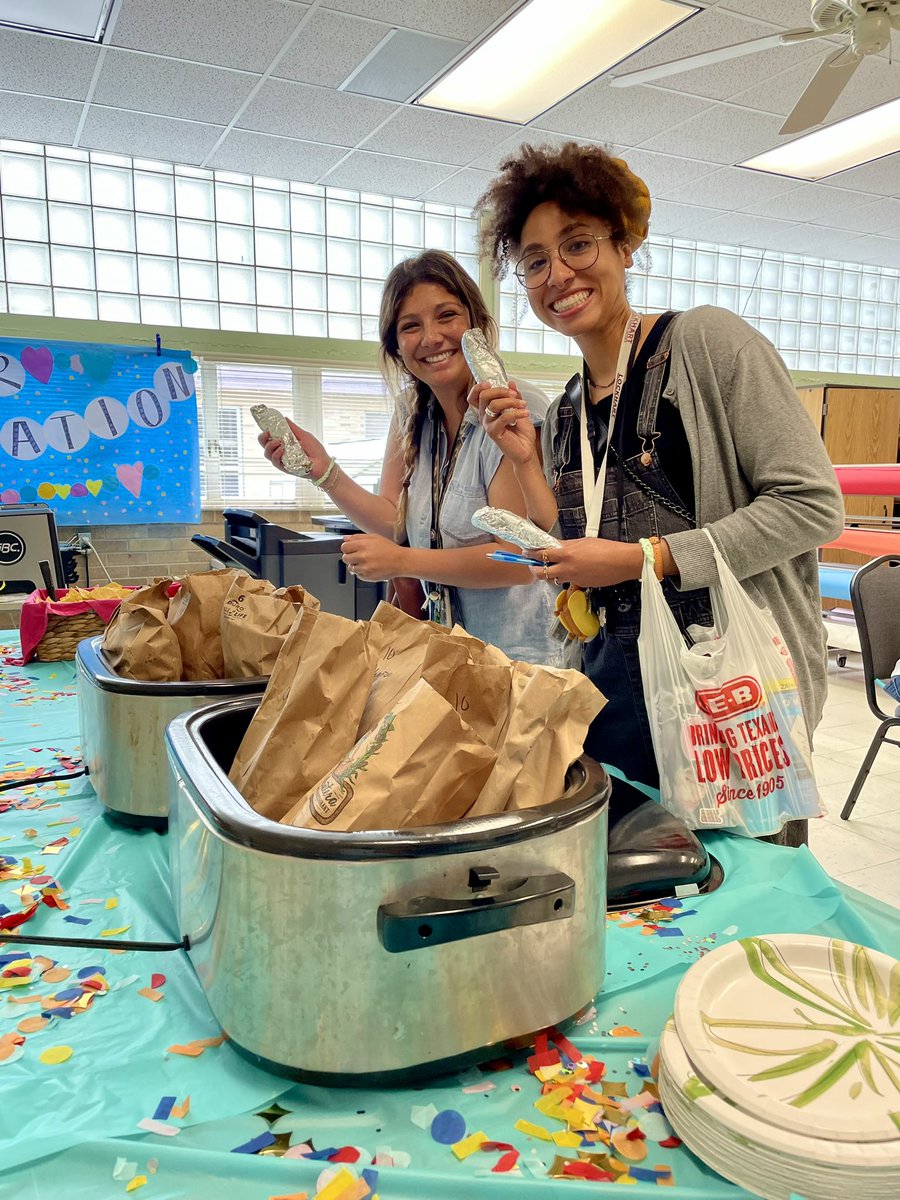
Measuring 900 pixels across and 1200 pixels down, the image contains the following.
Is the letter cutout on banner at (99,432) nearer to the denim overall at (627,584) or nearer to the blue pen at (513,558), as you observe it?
the denim overall at (627,584)

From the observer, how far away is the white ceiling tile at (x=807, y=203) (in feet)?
Result: 16.6

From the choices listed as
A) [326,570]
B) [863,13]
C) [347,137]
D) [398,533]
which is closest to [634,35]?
[863,13]

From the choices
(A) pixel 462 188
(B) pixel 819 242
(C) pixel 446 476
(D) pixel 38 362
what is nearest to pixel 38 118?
(D) pixel 38 362

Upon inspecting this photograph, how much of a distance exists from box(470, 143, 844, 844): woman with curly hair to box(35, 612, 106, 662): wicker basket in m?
1.04

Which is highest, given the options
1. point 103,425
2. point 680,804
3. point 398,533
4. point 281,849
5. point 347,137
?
point 347,137

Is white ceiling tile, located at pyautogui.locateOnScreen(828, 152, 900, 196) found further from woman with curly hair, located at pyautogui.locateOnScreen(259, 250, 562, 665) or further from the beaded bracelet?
the beaded bracelet

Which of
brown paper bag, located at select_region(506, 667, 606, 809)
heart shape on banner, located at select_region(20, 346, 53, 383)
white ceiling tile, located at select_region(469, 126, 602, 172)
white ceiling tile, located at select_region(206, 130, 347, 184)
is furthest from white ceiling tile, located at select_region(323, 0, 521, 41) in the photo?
brown paper bag, located at select_region(506, 667, 606, 809)

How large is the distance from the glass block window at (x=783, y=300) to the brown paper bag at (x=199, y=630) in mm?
5071

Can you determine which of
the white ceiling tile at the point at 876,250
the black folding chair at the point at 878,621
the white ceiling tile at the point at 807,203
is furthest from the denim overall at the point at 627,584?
the white ceiling tile at the point at 876,250

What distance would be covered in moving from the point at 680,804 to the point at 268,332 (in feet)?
15.6

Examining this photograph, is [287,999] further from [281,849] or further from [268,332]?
[268,332]

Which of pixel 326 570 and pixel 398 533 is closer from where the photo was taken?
pixel 398 533

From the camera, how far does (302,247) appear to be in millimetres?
5102

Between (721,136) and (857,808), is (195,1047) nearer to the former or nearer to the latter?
(857,808)
